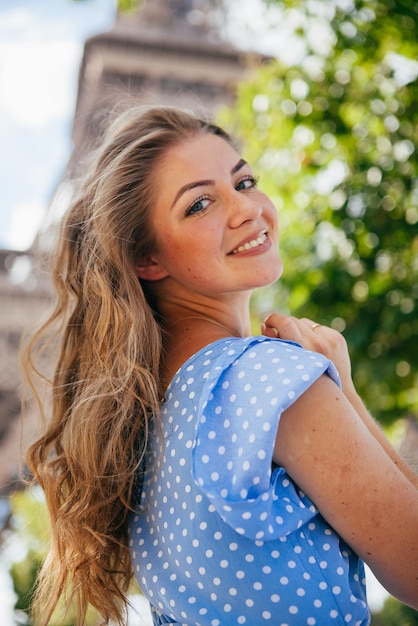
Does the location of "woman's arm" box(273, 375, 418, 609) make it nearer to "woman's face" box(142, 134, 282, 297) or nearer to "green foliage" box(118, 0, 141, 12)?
"woman's face" box(142, 134, 282, 297)

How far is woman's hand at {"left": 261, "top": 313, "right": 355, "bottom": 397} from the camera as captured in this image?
2.12 meters

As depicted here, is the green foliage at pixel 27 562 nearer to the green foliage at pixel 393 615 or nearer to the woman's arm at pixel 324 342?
the green foliage at pixel 393 615

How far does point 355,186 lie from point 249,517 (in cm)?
339

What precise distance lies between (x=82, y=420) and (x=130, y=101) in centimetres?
147

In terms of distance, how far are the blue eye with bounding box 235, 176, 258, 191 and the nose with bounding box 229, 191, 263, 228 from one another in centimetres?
14

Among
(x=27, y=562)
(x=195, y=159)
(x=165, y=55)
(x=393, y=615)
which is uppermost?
(x=195, y=159)

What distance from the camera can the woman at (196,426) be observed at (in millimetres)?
1660

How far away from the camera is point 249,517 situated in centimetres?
159

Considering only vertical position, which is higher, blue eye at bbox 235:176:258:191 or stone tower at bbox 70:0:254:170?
blue eye at bbox 235:176:258:191

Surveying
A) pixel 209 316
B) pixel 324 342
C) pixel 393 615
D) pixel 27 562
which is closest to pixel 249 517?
pixel 324 342

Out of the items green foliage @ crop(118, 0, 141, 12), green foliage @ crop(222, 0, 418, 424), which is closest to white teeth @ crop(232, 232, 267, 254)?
green foliage @ crop(222, 0, 418, 424)

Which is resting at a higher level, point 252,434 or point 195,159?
point 195,159

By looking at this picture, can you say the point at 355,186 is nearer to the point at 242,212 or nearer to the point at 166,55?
the point at 242,212

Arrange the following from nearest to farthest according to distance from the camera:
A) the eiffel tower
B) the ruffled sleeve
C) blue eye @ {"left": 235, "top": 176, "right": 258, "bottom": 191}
→ the ruffled sleeve < blue eye @ {"left": 235, "top": 176, "right": 258, "bottom": 191} < the eiffel tower
